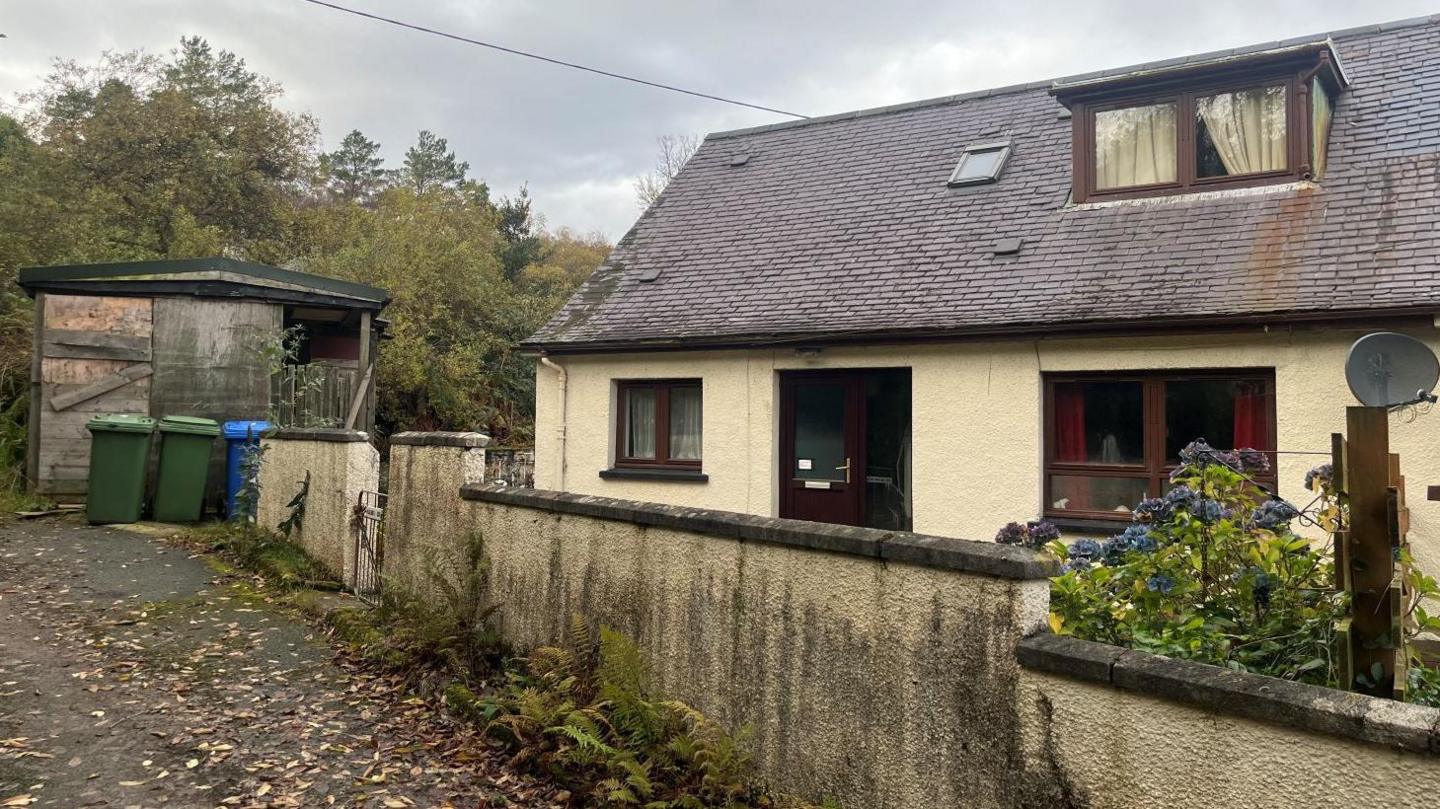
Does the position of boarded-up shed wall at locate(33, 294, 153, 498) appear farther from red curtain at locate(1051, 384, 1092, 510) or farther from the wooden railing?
red curtain at locate(1051, 384, 1092, 510)

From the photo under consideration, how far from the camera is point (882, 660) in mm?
3502

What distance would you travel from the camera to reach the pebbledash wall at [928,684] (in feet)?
8.02

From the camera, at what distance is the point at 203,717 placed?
200 inches

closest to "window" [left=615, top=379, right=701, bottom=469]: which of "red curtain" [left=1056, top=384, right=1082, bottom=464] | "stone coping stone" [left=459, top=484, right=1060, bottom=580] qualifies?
"red curtain" [left=1056, top=384, right=1082, bottom=464]

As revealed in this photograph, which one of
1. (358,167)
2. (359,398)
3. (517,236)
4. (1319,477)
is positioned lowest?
(1319,477)

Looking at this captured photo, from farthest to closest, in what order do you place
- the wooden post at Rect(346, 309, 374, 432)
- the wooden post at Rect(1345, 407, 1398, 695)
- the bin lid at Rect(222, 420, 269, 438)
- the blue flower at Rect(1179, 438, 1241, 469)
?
1. the wooden post at Rect(346, 309, 374, 432)
2. the bin lid at Rect(222, 420, 269, 438)
3. the blue flower at Rect(1179, 438, 1241, 469)
4. the wooden post at Rect(1345, 407, 1398, 695)

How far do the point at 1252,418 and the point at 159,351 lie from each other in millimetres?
12882

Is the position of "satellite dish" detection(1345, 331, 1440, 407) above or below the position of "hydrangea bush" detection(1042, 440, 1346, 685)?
above

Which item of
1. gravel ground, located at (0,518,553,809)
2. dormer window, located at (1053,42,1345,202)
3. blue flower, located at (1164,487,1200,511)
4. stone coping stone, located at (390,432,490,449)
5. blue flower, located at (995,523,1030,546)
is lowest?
gravel ground, located at (0,518,553,809)

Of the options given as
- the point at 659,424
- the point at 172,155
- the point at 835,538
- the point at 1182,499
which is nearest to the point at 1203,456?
the point at 1182,499

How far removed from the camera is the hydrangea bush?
3127 mm

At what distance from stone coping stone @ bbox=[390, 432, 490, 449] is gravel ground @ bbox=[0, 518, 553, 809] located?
156 cm

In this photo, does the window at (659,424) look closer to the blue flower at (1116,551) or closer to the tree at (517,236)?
the blue flower at (1116,551)

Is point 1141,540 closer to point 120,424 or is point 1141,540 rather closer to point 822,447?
point 822,447
